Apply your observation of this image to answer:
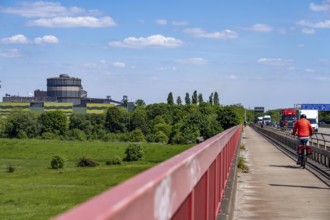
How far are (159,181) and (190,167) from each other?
158 centimetres

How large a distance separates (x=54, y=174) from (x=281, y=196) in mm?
93564

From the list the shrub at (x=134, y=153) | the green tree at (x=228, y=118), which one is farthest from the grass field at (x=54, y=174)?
the green tree at (x=228, y=118)

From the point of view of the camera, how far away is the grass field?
2176 inches

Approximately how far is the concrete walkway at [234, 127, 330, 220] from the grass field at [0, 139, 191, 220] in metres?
29.6

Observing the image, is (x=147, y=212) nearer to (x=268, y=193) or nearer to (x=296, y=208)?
(x=296, y=208)

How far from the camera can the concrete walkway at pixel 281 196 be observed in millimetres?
10719

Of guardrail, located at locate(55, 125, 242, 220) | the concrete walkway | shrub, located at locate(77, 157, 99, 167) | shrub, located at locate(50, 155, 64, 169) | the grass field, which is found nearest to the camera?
guardrail, located at locate(55, 125, 242, 220)

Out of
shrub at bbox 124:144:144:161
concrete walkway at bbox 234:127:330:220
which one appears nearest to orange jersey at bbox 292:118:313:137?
concrete walkway at bbox 234:127:330:220

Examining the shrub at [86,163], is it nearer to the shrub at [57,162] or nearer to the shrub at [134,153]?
the shrub at [57,162]

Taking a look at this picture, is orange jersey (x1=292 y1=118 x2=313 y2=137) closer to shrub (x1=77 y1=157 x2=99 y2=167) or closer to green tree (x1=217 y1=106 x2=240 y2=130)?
green tree (x1=217 y1=106 x2=240 y2=130)

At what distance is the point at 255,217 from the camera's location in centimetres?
1026

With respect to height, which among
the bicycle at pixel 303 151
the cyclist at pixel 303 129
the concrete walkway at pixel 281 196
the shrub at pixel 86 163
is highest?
the cyclist at pixel 303 129

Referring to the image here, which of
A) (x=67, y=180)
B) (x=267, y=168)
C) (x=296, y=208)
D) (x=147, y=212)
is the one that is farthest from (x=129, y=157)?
(x=147, y=212)

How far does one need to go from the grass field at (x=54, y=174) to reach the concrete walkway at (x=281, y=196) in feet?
97.1
